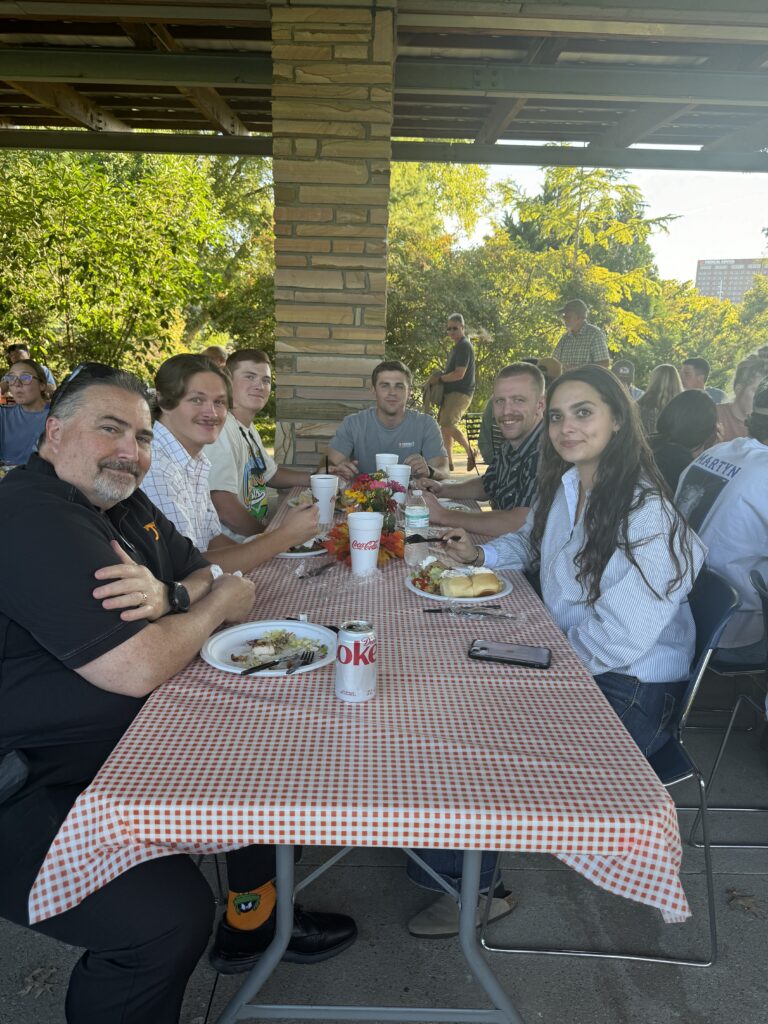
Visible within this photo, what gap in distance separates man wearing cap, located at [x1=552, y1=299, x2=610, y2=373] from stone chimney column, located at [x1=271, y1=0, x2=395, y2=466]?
459cm

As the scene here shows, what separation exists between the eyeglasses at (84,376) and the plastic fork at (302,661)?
33.6 inches

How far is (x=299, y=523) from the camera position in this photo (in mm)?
2426

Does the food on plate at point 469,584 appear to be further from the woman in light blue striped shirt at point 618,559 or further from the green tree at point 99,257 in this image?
the green tree at point 99,257

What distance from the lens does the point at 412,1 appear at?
4.00 meters

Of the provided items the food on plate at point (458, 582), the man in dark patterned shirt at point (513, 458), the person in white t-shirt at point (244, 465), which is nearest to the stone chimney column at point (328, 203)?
the person in white t-shirt at point (244, 465)

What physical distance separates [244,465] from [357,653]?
2513 millimetres

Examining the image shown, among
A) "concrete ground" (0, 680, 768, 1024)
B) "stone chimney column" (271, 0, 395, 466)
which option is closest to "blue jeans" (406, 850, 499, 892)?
"concrete ground" (0, 680, 768, 1024)

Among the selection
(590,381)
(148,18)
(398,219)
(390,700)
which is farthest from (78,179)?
(398,219)

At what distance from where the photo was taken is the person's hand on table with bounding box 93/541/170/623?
146 cm

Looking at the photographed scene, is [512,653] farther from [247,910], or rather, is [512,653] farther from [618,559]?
[247,910]

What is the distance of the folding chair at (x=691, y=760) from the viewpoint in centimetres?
189

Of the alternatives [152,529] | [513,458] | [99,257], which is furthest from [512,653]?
[99,257]

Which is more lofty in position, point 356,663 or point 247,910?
point 356,663

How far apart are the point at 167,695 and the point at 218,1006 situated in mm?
862
